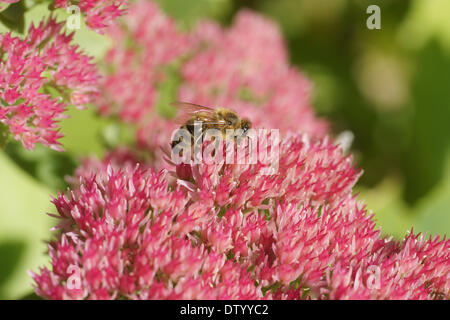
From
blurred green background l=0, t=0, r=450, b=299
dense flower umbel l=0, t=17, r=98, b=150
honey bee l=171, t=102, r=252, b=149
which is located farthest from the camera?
blurred green background l=0, t=0, r=450, b=299

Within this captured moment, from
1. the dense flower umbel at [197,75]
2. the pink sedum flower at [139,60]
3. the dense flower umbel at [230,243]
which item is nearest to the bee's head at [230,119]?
the dense flower umbel at [230,243]

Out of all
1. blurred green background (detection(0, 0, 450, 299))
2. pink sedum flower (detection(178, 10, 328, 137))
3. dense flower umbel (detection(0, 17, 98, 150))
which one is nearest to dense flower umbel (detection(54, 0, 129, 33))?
dense flower umbel (detection(0, 17, 98, 150))

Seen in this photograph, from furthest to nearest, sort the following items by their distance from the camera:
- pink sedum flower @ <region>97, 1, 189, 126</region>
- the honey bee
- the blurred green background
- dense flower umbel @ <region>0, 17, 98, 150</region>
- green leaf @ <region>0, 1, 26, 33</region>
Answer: pink sedum flower @ <region>97, 1, 189, 126</region>, the blurred green background, the honey bee, green leaf @ <region>0, 1, 26, 33</region>, dense flower umbel @ <region>0, 17, 98, 150</region>

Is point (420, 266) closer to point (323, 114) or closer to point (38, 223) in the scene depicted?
point (38, 223)

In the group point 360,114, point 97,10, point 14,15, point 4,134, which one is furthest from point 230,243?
point 360,114

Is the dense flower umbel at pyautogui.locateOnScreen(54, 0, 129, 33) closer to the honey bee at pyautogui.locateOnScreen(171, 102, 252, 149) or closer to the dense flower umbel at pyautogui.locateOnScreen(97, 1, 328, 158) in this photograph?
the honey bee at pyautogui.locateOnScreen(171, 102, 252, 149)

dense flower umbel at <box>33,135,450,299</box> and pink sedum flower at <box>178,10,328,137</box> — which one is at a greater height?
pink sedum flower at <box>178,10,328,137</box>

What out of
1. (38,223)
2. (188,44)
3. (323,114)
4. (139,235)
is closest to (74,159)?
(38,223)
